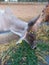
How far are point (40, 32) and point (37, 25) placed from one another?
0.09m

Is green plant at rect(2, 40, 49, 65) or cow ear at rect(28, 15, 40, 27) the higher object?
cow ear at rect(28, 15, 40, 27)

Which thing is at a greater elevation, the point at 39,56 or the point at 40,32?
the point at 40,32

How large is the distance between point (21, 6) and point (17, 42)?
1.37 ft

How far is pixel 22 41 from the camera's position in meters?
1.44

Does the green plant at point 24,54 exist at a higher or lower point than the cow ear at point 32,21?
lower

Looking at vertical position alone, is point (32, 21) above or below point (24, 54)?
above

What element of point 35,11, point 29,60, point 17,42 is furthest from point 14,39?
point 35,11

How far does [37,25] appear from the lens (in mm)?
A: 1462

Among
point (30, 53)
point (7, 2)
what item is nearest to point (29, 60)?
point (30, 53)

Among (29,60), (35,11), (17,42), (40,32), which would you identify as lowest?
(29,60)

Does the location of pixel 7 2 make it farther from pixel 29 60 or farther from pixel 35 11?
pixel 29 60

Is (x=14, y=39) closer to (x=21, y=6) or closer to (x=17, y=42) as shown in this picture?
(x=17, y=42)

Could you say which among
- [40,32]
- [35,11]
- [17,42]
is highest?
[35,11]

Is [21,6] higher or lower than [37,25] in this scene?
higher
